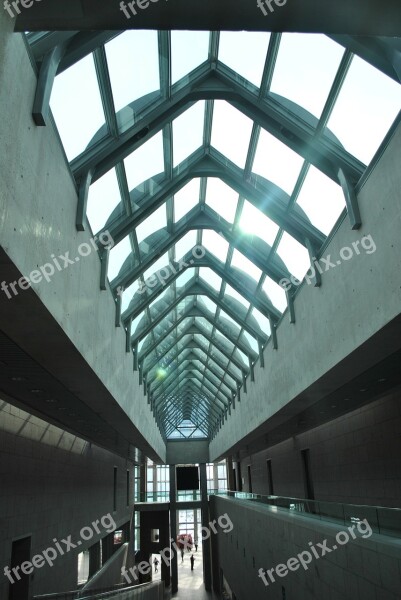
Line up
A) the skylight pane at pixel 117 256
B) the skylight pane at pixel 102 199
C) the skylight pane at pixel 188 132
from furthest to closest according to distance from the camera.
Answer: the skylight pane at pixel 117 256
the skylight pane at pixel 188 132
the skylight pane at pixel 102 199

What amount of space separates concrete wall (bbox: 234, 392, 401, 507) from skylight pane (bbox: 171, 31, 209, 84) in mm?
11480

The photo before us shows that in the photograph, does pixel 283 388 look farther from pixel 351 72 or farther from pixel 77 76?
pixel 77 76

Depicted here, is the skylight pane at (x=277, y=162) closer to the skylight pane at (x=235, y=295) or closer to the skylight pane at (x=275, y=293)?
the skylight pane at (x=275, y=293)

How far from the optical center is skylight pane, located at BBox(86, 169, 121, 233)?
34.4ft

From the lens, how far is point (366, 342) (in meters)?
9.42

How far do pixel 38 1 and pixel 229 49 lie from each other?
668 centimetres

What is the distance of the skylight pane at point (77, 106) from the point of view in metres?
7.85

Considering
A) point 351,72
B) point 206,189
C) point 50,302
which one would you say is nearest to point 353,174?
point 351,72

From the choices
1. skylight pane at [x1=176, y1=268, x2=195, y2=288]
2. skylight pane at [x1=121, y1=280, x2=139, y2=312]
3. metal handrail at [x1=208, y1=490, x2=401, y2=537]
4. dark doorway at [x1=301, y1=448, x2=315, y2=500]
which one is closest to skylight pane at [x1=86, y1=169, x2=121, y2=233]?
skylight pane at [x1=121, y1=280, x2=139, y2=312]

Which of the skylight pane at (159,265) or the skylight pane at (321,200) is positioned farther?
the skylight pane at (159,265)

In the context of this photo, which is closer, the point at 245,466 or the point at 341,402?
the point at 341,402

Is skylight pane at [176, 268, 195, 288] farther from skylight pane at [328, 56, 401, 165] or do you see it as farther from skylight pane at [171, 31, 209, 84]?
skylight pane at [328, 56, 401, 165]

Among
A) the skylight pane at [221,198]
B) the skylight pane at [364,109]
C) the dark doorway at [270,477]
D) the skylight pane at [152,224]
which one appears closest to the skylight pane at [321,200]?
the skylight pane at [364,109]

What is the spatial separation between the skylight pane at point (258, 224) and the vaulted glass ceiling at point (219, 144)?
47 millimetres
